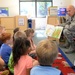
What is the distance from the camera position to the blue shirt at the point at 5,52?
2.52 meters

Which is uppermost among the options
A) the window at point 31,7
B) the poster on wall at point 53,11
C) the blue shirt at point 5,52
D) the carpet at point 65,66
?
the window at point 31,7

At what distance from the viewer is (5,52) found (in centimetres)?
253

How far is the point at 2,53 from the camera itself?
254 cm

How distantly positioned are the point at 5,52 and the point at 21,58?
74 cm

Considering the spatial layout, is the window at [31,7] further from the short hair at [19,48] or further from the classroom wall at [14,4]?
the short hair at [19,48]

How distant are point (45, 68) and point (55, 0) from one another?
8544 millimetres

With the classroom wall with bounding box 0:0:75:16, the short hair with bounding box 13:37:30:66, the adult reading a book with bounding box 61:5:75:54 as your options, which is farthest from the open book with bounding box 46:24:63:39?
the classroom wall with bounding box 0:0:75:16

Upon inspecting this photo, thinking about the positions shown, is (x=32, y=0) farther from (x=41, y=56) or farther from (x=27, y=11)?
(x=41, y=56)

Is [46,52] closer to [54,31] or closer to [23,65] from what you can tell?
[23,65]

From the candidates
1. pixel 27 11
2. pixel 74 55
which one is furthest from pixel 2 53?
pixel 27 11

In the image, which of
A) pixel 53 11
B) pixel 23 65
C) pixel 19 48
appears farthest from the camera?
pixel 53 11

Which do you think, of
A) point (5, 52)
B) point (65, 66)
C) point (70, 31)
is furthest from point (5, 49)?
point (70, 31)

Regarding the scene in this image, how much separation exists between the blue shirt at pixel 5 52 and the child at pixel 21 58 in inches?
23.9

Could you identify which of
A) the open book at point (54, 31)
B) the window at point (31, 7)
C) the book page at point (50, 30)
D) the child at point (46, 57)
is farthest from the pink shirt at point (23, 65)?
the window at point (31, 7)
